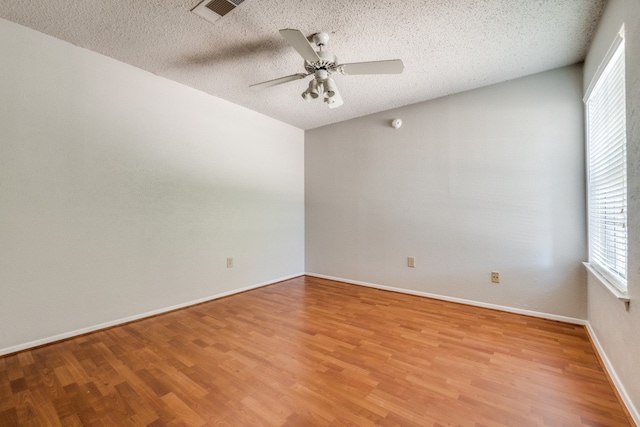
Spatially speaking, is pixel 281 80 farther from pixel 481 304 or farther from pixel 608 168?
pixel 481 304

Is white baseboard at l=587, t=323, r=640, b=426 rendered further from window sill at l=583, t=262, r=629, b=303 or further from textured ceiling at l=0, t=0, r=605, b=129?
textured ceiling at l=0, t=0, r=605, b=129

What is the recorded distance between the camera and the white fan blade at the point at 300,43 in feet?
5.23

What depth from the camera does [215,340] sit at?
2127mm

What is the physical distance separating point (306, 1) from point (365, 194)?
7.89 ft

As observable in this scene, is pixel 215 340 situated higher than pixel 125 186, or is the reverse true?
pixel 125 186

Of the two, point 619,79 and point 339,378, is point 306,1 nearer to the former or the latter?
point 619,79

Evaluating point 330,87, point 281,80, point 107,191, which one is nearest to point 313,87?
point 330,87

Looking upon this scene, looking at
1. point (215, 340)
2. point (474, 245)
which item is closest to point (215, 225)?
point (215, 340)

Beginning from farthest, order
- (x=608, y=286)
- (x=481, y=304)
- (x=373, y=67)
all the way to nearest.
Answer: (x=481, y=304) < (x=373, y=67) < (x=608, y=286)

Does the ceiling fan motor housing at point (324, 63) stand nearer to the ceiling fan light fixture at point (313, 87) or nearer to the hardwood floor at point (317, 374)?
the ceiling fan light fixture at point (313, 87)

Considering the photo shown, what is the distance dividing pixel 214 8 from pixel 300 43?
0.63m

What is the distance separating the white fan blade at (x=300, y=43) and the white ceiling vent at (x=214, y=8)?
0.40 meters

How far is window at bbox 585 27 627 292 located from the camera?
1.57m

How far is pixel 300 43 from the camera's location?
1691 mm
